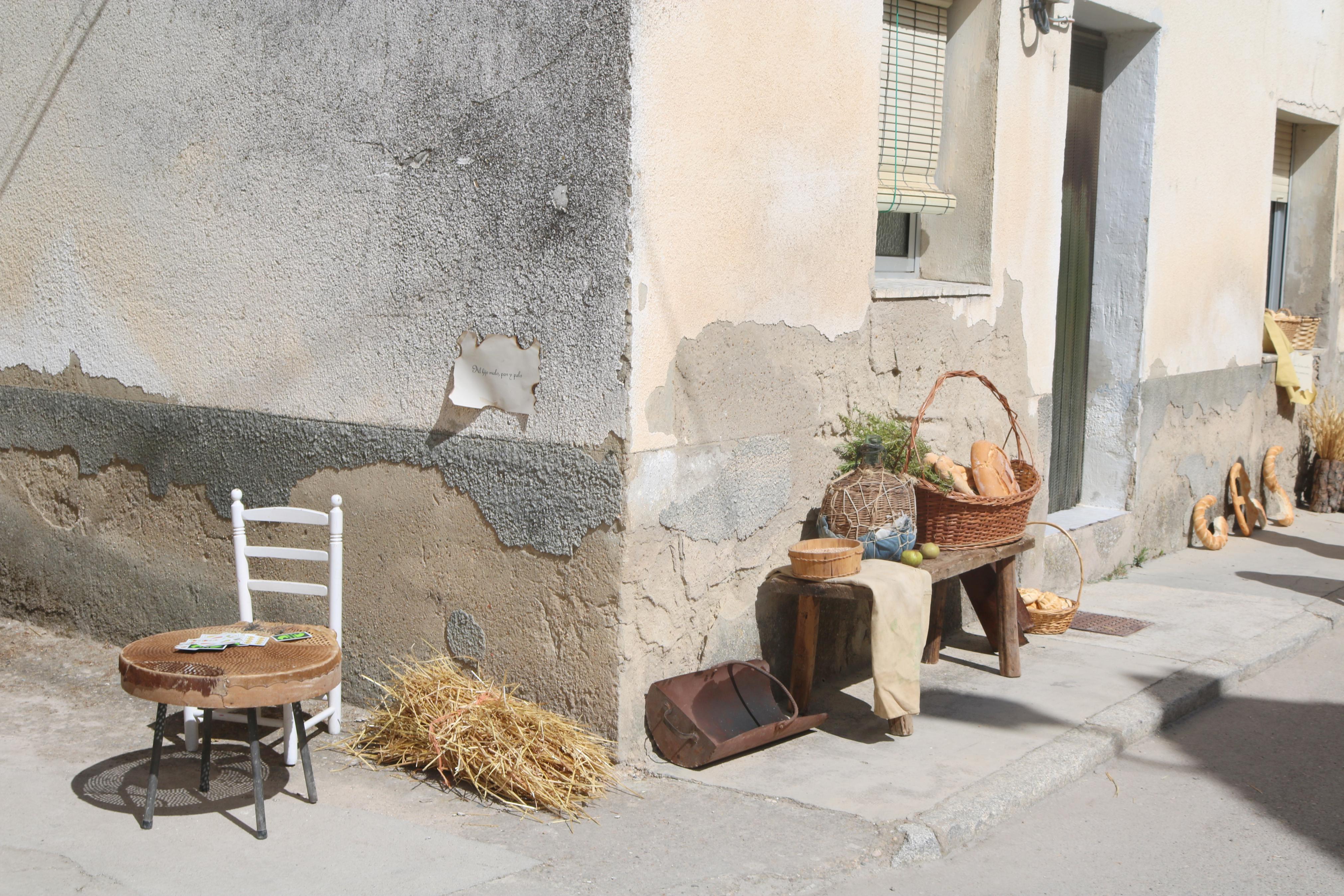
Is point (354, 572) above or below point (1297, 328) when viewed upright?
below

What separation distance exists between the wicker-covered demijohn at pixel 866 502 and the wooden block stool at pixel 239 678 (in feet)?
6.22

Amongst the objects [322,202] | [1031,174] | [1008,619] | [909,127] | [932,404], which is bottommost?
[1008,619]

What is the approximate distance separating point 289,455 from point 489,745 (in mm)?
1659

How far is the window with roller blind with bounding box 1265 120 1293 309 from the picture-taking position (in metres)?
9.70

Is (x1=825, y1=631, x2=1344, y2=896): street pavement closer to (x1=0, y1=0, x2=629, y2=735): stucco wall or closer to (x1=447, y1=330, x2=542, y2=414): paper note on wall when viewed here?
(x1=0, y1=0, x2=629, y2=735): stucco wall

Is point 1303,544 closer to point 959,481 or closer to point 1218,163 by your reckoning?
point 1218,163

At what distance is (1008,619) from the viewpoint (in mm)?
5320

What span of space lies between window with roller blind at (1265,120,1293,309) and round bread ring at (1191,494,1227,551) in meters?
2.23

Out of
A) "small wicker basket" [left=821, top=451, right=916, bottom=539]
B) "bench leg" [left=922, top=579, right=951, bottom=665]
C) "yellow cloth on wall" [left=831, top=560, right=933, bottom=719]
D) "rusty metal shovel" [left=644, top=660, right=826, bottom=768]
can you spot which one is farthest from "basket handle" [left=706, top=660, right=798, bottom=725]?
"bench leg" [left=922, top=579, right=951, bottom=665]

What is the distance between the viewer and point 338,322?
483cm

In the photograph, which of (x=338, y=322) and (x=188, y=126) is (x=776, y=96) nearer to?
(x=338, y=322)

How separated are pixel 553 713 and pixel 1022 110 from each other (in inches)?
143

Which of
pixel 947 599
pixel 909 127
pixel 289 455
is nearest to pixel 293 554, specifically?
pixel 289 455

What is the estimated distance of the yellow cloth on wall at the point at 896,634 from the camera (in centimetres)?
438
